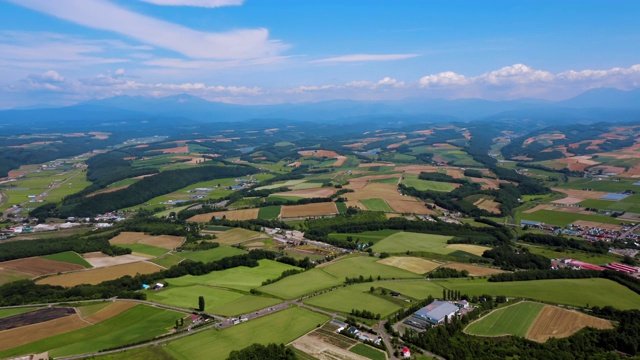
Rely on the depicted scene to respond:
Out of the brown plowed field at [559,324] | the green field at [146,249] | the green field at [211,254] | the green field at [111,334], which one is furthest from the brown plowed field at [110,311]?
the brown plowed field at [559,324]

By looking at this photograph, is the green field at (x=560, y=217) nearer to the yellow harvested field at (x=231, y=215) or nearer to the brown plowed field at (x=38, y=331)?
the yellow harvested field at (x=231, y=215)

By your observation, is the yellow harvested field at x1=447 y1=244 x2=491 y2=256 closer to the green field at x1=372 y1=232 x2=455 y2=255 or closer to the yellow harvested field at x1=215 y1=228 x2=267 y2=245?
the green field at x1=372 y1=232 x2=455 y2=255

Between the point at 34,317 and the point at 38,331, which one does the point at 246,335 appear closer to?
the point at 38,331

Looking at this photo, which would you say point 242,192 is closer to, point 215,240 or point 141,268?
point 215,240

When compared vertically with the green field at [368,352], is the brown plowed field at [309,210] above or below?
above

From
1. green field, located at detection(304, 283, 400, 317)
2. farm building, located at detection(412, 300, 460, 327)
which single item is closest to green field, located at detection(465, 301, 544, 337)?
farm building, located at detection(412, 300, 460, 327)

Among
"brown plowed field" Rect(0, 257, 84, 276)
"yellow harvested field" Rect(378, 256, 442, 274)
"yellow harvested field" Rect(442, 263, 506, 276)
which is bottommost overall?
"yellow harvested field" Rect(442, 263, 506, 276)

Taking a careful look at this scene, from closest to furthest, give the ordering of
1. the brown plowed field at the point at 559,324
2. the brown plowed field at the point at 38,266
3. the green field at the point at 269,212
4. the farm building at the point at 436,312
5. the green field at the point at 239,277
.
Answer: the brown plowed field at the point at 559,324 < the farm building at the point at 436,312 < the green field at the point at 239,277 < the brown plowed field at the point at 38,266 < the green field at the point at 269,212
